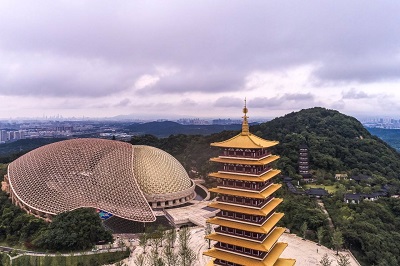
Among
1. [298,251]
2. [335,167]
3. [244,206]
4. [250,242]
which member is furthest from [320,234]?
[335,167]

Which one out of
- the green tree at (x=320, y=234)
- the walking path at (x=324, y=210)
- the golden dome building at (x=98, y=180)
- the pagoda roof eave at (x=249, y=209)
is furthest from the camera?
the golden dome building at (x=98, y=180)

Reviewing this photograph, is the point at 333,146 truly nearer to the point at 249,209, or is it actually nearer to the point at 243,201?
the point at 243,201

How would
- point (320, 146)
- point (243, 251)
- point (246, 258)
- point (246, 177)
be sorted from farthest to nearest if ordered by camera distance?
1. point (320, 146)
2. point (243, 251)
3. point (246, 258)
4. point (246, 177)

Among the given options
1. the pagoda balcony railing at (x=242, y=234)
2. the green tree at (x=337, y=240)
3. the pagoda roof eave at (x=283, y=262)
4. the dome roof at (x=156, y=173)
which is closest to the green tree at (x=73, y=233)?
the dome roof at (x=156, y=173)

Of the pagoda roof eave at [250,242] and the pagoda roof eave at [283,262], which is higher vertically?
the pagoda roof eave at [250,242]

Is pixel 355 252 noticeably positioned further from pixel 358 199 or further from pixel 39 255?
pixel 39 255

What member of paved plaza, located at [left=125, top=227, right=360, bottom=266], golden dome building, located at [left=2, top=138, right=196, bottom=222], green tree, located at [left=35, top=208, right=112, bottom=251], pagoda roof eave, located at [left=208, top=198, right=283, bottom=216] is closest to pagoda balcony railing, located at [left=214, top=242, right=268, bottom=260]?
pagoda roof eave, located at [left=208, top=198, right=283, bottom=216]

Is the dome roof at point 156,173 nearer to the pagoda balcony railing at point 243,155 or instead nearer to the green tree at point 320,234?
the green tree at point 320,234

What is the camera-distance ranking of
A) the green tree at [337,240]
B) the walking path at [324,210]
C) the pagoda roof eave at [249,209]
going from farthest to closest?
the walking path at [324,210]
the green tree at [337,240]
the pagoda roof eave at [249,209]
